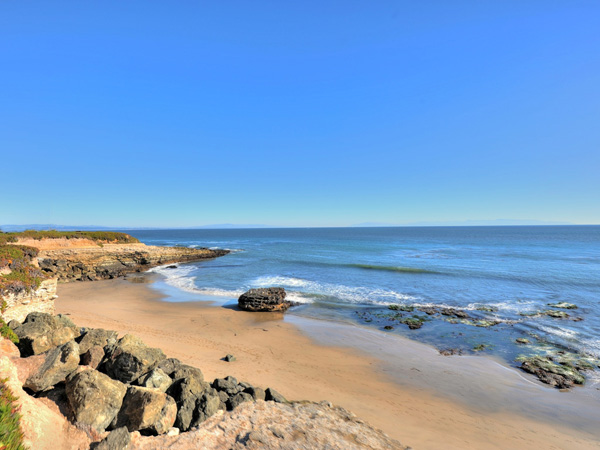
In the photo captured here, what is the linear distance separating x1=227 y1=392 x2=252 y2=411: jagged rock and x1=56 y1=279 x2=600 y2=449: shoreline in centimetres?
232

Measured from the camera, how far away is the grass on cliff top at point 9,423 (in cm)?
386

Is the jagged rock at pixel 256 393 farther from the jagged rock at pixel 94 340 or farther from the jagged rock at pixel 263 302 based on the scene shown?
the jagged rock at pixel 263 302

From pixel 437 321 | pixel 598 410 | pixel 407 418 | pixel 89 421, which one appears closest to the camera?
pixel 89 421

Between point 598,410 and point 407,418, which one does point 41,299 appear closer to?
point 407,418

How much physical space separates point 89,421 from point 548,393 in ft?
49.2

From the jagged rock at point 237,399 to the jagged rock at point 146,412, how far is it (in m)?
1.46

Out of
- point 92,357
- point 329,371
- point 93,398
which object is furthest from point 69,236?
point 329,371

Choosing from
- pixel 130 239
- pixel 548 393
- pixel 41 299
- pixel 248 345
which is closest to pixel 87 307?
pixel 41 299

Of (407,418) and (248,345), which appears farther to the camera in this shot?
(248,345)

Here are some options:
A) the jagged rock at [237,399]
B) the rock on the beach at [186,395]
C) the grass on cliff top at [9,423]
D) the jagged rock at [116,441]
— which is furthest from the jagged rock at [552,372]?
the grass on cliff top at [9,423]

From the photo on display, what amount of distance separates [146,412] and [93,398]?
4.10ft

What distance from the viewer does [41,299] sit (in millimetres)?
A: 12117

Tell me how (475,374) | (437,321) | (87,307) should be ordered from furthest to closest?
(87,307)
(437,321)
(475,374)

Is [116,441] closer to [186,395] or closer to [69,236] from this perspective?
[186,395]
